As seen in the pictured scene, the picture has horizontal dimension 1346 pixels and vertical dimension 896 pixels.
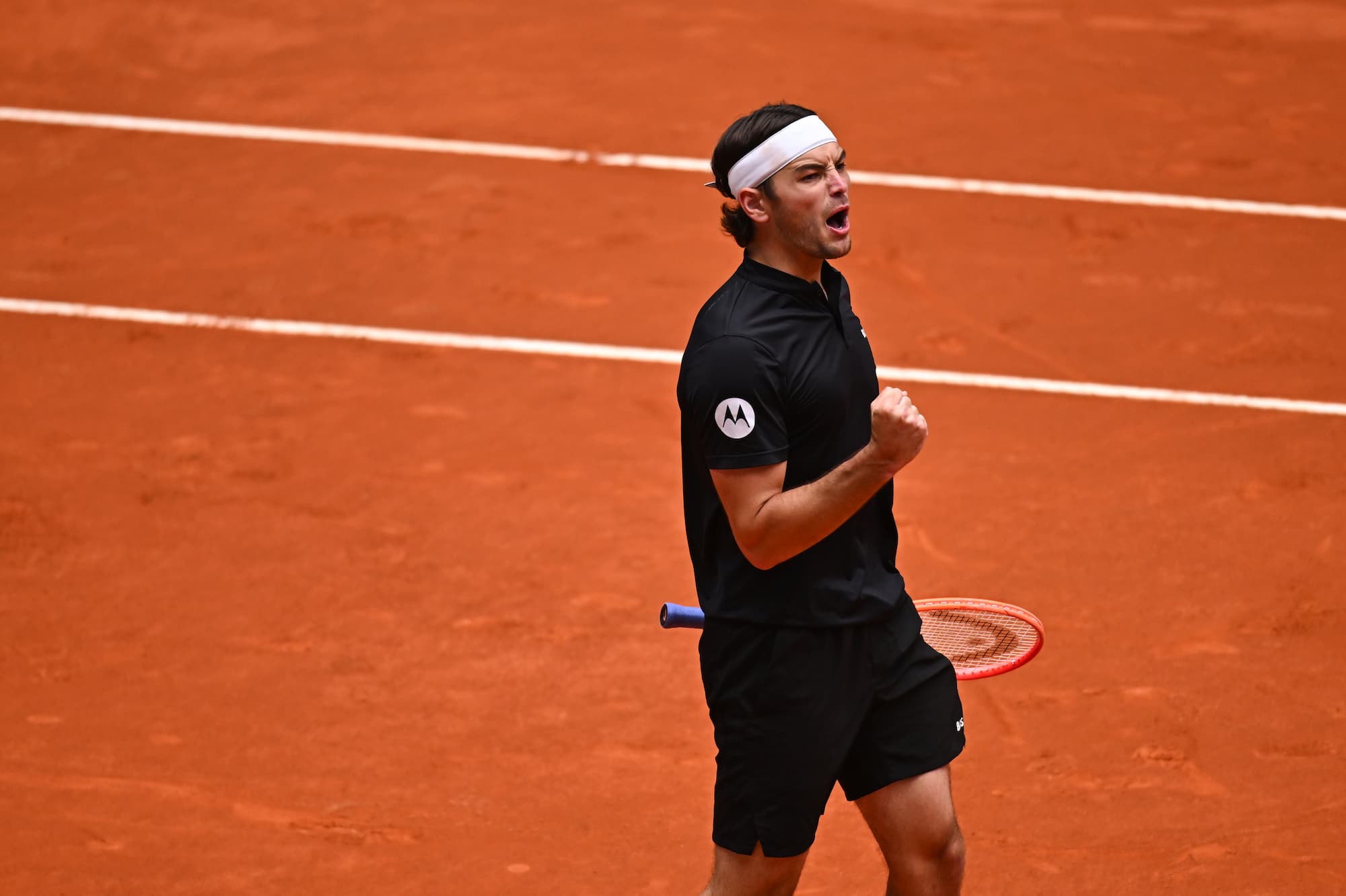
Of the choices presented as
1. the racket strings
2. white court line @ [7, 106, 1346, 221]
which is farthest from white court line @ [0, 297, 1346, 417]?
the racket strings

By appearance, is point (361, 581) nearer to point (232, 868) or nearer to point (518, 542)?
point (518, 542)

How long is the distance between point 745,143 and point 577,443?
181 inches

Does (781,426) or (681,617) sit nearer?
(781,426)

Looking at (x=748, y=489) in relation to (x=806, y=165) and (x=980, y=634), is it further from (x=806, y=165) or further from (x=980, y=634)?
(x=980, y=634)

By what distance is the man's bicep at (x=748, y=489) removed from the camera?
13.5 feet

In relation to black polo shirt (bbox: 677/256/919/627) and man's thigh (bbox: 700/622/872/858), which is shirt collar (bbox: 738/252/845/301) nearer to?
black polo shirt (bbox: 677/256/919/627)

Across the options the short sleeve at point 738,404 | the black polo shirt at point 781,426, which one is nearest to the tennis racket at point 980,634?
the black polo shirt at point 781,426

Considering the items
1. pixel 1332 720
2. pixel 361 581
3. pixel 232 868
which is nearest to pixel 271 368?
pixel 361 581

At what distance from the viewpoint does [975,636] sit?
5391 millimetres

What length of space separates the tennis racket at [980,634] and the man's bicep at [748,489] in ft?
3.57

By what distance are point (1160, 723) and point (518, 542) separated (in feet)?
9.36

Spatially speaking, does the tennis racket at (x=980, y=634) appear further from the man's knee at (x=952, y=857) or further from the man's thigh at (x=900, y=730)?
the man's knee at (x=952, y=857)

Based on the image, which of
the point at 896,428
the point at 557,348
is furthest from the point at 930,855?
the point at 557,348

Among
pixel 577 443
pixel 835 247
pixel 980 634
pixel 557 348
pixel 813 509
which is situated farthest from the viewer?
pixel 557 348
